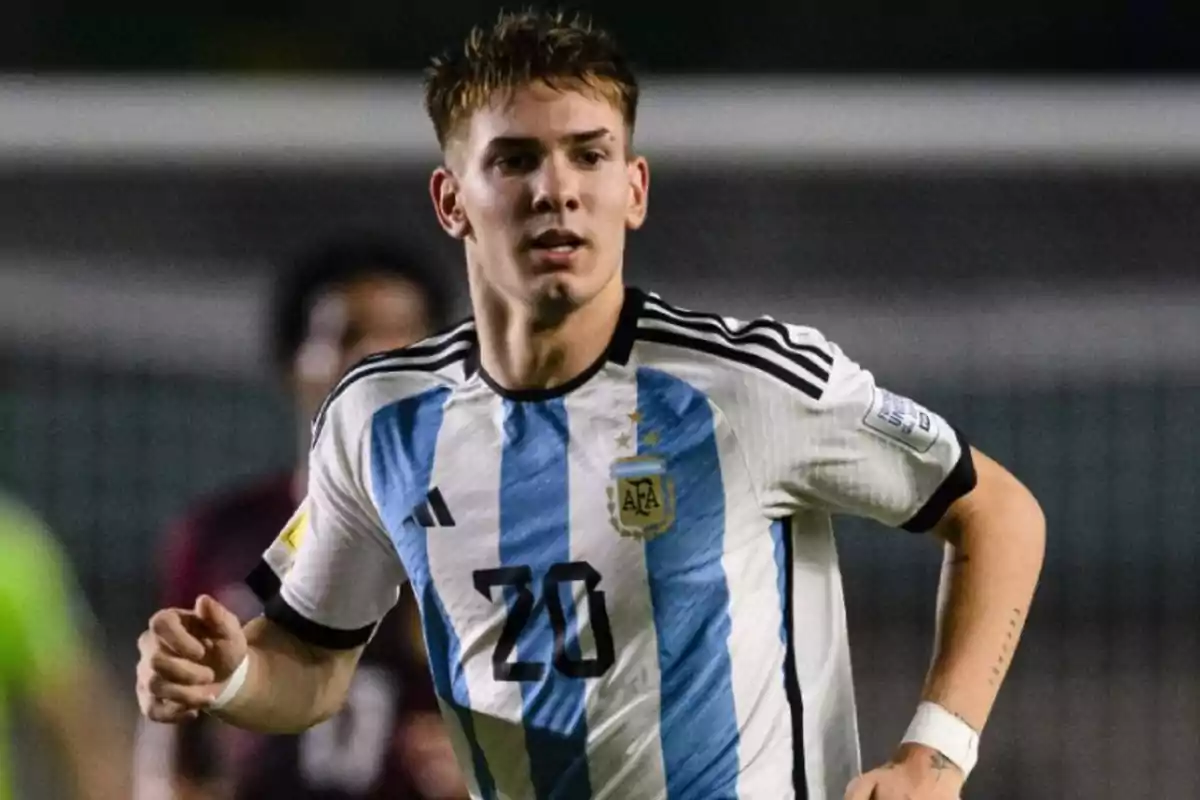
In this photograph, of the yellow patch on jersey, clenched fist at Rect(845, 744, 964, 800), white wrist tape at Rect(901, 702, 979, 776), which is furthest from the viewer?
the yellow patch on jersey

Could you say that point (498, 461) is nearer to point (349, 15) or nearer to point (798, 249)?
point (798, 249)

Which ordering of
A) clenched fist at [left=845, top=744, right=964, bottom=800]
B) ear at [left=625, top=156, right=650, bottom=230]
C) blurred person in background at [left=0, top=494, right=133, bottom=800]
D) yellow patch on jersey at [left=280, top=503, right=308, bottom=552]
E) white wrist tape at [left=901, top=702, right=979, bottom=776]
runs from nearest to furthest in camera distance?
clenched fist at [left=845, top=744, right=964, bottom=800] < white wrist tape at [left=901, top=702, right=979, bottom=776] < ear at [left=625, top=156, right=650, bottom=230] < yellow patch on jersey at [left=280, top=503, right=308, bottom=552] < blurred person in background at [left=0, top=494, right=133, bottom=800]

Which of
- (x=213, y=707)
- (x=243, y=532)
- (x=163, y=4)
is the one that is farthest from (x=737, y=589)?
(x=163, y=4)

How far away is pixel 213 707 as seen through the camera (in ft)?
7.28

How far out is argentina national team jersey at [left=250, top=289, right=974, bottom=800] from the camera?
210 cm

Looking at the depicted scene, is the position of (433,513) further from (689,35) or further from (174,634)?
(689,35)

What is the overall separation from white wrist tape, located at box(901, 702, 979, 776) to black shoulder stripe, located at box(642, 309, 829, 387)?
1.17 ft

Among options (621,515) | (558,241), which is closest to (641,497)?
(621,515)

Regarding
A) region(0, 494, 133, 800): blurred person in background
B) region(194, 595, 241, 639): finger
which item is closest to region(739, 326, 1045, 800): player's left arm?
region(194, 595, 241, 639): finger

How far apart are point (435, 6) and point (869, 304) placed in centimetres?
232

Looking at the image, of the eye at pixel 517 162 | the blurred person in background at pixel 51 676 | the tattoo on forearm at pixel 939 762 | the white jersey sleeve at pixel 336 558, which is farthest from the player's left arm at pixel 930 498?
the blurred person in background at pixel 51 676

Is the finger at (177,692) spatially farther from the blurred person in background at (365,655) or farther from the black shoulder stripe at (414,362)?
the blurred person in background at (365,655)

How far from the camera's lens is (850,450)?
2.12 meters

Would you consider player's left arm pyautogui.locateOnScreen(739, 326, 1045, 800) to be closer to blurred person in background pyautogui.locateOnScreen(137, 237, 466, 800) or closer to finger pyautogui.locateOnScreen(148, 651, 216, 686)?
finger pyautogui.locateOnScreen(148, 651, 216, 686)
